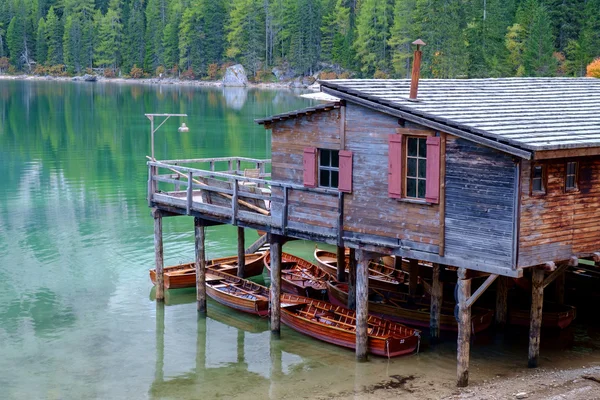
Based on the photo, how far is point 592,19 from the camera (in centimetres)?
9119

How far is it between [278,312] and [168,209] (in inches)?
217

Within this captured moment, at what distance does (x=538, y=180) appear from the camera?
2114 cm

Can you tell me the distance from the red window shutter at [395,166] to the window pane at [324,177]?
249cm

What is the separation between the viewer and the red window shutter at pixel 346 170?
23.6 metres

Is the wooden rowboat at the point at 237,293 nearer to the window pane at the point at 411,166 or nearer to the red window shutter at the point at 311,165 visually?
the red window shutter at the point at 311,165

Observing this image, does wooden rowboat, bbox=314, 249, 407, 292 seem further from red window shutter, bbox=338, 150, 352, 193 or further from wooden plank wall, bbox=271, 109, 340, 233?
red window shutter, bbox=338, 150, 352, 193

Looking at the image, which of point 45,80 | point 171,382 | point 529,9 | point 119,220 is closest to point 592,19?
point 529,9

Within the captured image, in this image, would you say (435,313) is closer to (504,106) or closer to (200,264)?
(504,106)

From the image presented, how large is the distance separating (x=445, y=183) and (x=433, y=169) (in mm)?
438

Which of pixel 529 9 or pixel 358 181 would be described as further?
pixel 529 9

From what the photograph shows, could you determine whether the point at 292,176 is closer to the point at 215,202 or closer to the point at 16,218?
the point at 215,202

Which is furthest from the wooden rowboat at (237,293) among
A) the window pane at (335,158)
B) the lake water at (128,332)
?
the window pane at (335,158)

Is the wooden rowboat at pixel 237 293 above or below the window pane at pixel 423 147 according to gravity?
below

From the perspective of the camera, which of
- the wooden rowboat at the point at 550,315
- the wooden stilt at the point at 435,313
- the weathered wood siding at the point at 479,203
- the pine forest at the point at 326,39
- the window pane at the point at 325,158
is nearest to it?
the weathered wood siding at the point at 479,203
